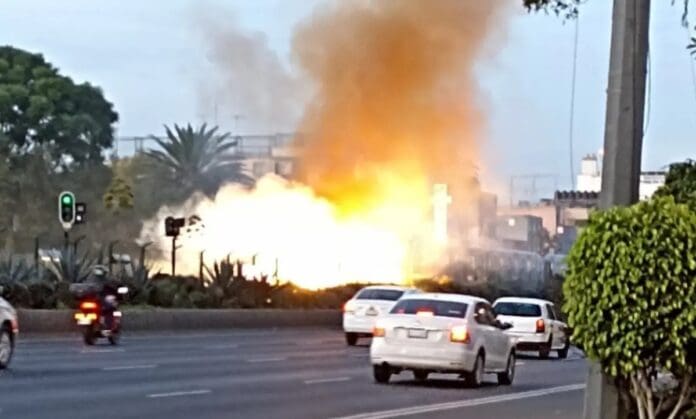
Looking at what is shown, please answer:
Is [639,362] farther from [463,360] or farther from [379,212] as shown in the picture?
[379,212]

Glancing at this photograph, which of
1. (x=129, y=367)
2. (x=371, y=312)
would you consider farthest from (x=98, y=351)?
(x=371, y=312)

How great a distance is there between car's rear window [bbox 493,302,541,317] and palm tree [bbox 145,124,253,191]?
4173 centimetres

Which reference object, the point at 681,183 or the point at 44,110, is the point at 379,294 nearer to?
the point at 681,183

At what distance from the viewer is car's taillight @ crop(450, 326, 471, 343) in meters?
25.5

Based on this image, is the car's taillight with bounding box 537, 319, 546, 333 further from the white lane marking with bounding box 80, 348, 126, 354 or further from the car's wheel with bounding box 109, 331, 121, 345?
the white lane marking with bounding box 80, 348, 126, 354

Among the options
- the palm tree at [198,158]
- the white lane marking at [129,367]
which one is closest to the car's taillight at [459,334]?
the white lane marking at [129,367]

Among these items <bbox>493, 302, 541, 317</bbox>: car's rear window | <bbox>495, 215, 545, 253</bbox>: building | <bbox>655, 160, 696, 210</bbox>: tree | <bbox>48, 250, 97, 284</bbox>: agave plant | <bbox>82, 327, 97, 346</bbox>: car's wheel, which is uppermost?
<bbox>495, 215, 545, 253</bbox>: building

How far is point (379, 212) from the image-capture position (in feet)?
201

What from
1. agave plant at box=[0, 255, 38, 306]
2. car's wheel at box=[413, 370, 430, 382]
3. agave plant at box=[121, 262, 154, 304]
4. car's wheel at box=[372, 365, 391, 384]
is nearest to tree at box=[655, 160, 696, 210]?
car's wheel at box=[372, 365, 391, 384]

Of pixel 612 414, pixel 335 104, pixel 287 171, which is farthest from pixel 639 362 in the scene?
pixel 287 171

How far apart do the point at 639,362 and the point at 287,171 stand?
54490 millimetres

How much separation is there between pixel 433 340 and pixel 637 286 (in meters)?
13.9

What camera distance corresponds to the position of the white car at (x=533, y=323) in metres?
39.9

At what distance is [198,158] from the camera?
275 ft
